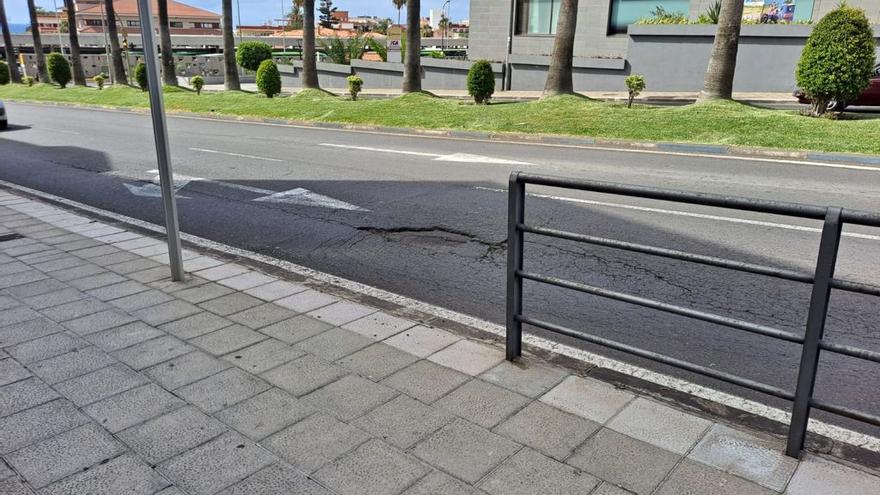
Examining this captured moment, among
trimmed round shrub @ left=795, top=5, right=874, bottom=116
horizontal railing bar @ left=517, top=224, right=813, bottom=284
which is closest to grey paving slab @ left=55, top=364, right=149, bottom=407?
horizontal railing bar @ left=517, top=224, right=813, bottom=284

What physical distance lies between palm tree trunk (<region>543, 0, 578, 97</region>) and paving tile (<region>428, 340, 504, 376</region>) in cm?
1589

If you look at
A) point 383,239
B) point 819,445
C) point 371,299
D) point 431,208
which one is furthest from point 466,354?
point 431,208

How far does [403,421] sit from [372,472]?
41 centimetres

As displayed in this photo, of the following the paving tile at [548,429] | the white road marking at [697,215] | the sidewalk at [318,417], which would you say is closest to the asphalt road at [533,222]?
the white road marking at [697,215]

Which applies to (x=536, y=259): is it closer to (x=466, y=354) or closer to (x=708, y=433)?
(x=466, y=354)

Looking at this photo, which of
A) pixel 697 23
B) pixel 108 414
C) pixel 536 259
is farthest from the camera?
pixel 697 23

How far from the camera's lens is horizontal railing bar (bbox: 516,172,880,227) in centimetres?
251

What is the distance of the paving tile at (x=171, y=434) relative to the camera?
2.89 meters

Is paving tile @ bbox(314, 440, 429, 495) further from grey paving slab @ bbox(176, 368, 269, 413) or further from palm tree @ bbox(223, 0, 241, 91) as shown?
palm tree @ bbox(223, 0, 241, 91)

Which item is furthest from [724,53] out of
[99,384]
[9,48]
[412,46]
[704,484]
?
[9,48]

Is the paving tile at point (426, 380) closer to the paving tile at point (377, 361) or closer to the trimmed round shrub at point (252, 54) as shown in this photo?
the paving tile at point (377, 361)

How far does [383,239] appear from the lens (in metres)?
6.84

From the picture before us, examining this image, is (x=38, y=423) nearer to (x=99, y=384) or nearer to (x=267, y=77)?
(x=99, y=384)

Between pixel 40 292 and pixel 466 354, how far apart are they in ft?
11.3
